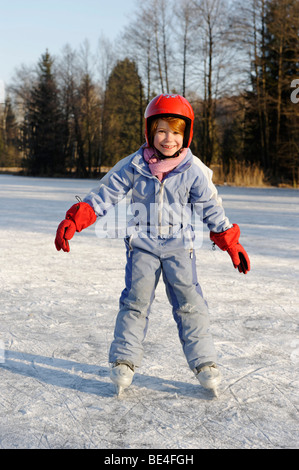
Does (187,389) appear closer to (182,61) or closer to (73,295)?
(73,295)

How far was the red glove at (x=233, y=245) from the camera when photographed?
2139 millimetres

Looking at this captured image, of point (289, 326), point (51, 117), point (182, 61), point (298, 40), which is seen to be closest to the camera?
point (289, 326)

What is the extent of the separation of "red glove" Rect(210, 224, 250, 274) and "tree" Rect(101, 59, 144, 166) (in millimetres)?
27918

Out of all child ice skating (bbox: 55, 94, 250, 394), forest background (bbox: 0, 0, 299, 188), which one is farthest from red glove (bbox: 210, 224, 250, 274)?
forest background (bbox: 0, 0, 299, 188)

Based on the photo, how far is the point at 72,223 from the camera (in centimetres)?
206

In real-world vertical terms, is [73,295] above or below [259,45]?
below

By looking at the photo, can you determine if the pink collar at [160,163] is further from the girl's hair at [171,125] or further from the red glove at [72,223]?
the red glove at [72,223]

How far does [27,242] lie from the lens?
5820 millimetres

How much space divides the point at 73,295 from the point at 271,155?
68.4 ft

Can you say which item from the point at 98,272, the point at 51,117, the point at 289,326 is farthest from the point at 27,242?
the point at 51,117

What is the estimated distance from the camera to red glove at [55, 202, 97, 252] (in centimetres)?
204

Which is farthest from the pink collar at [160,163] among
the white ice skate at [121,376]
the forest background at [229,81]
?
the forest background at [229,81]

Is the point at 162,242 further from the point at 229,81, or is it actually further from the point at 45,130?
the point at 45,130

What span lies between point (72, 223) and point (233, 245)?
696mm
